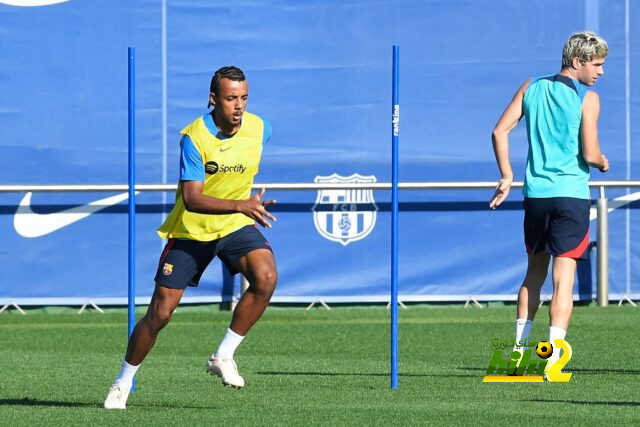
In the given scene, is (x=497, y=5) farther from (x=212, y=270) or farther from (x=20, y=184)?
(x=20, y=184)

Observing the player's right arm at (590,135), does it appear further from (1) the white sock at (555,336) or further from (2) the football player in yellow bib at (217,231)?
(2) the football player in yellow bib at (217,231)

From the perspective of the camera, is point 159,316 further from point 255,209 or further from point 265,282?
point 255,209

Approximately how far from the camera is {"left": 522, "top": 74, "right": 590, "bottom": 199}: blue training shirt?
27.9ft

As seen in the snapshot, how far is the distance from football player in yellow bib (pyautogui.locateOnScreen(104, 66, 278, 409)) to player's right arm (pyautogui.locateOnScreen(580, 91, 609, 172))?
1.90 m

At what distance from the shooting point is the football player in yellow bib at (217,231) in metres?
7.41

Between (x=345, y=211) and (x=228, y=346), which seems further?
(x=345, y=211)

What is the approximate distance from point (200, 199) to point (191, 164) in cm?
22

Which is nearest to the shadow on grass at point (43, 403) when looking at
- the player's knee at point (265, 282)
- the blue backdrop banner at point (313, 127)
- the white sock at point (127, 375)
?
the white sock at point (127, 375)

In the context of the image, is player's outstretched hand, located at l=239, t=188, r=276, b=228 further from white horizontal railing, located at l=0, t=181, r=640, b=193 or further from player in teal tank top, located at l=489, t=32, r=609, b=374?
white horizontal railing, located at l=0, t=181, r=640, b=193

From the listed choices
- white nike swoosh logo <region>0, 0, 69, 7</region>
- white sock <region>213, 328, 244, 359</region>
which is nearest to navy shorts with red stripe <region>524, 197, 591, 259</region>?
white sock <region>213, 328, 244, 359</region>

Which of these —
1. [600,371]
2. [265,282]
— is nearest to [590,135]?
[600,371]

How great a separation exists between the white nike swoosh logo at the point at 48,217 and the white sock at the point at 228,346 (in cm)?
670

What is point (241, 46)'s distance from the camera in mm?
14422

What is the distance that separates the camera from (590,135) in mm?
8500
